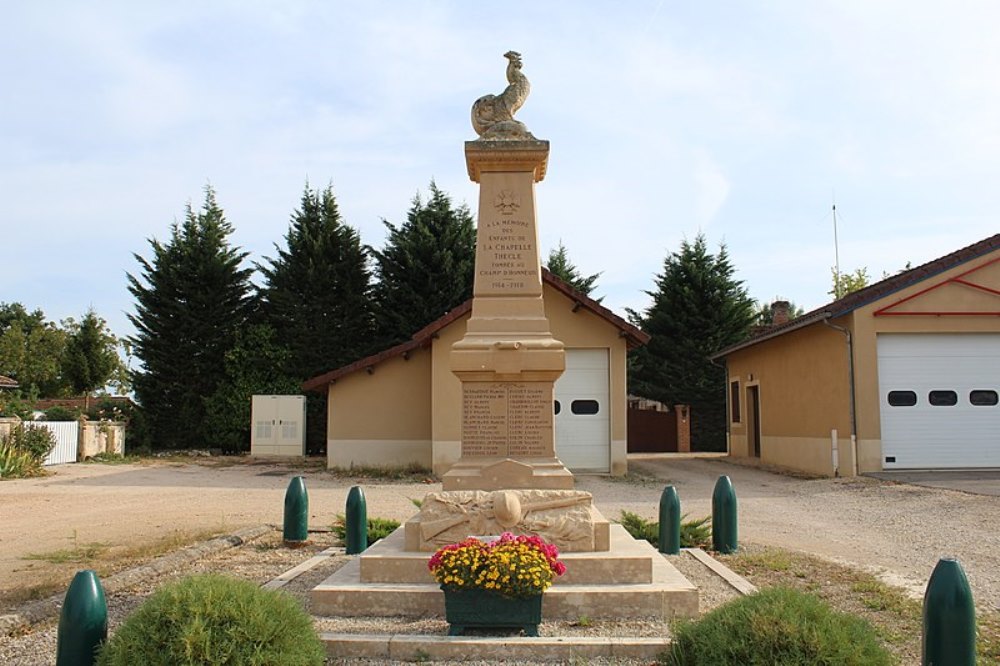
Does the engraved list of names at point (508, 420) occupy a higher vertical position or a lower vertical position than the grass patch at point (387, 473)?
higher

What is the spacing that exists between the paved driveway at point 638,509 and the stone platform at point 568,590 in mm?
2806

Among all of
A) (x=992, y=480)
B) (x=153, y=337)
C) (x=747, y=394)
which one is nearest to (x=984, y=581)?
(x=992, y=480)

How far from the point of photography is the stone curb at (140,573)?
602 centimetres

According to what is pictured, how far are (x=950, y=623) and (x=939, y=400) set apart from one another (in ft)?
49.1

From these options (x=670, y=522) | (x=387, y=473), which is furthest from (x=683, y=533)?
(x=387, y=473)

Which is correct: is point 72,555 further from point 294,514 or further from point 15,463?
point 15,463

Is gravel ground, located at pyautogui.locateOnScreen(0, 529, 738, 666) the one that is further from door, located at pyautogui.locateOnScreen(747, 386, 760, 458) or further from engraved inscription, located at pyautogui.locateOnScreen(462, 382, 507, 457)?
door, located at pyautogui.locateOnScreen(747, 386, 760, 458)

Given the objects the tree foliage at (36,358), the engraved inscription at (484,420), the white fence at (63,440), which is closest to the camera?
the engraved inscription at (484,420)

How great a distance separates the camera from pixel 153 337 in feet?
93.1

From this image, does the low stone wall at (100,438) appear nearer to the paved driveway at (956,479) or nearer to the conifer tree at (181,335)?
the conifer tree at (181,335)

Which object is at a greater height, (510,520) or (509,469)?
(509,469)

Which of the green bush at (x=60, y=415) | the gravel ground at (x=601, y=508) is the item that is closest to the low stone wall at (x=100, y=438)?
the green bush at (x=60, y=415)

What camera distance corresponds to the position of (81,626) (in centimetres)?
448

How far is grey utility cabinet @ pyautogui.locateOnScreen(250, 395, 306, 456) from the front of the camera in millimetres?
25766
